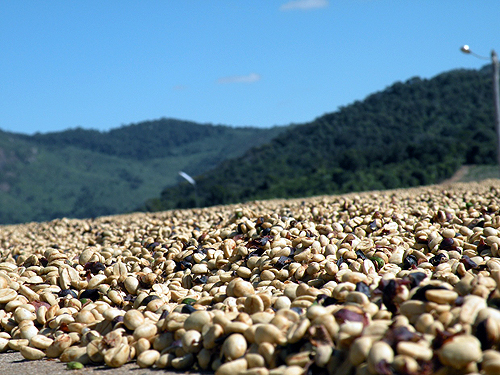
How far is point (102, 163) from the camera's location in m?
110

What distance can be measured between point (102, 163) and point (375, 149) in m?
81.5

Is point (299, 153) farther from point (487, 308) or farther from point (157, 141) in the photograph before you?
point (157, 141)

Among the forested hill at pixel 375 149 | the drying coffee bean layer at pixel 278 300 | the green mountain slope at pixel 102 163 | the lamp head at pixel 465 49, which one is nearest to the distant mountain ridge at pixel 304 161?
the forested hill at pixel 375 149

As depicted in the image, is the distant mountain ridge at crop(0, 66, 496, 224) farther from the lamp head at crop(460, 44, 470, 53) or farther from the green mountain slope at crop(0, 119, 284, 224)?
the lamp head at crop(460, 44, 470, 53)

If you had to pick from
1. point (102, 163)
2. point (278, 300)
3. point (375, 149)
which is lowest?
point (278, 300)

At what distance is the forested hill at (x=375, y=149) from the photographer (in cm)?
3167

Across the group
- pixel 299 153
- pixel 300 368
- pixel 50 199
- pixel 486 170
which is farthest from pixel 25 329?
pixel 50 199

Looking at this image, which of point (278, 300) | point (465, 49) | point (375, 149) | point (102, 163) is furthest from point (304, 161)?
point (102, 163)

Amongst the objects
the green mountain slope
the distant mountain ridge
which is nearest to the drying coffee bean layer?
the distant mountain ridge

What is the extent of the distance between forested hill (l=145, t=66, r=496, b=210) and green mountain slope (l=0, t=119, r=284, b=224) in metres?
37.3

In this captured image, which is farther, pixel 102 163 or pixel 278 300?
pixel 102 163

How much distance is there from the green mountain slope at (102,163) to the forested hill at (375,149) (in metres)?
37.3

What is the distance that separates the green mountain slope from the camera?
83188 millimetres

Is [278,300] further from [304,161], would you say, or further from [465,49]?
[304,161]
